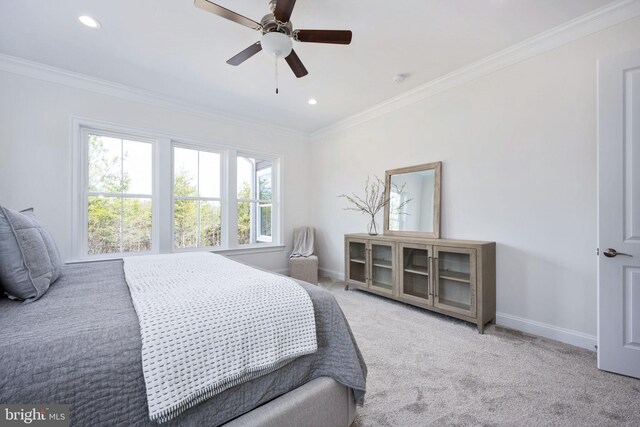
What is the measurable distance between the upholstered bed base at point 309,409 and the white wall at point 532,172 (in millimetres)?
2190

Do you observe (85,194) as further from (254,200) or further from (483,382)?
(483,382)

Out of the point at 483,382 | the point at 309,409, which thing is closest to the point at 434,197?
the point at 483,382

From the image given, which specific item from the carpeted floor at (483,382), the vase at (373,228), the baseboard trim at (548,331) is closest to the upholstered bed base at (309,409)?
the carpeted floor at (483,382)

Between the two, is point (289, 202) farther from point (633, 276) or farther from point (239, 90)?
point (633, 276)

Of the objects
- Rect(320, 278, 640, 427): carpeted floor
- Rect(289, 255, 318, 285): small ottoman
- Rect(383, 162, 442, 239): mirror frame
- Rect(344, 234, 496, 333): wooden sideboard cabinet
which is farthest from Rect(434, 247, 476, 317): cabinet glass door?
Rect(289, 255, 318, 285): small ottoman

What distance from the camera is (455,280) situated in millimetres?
2742

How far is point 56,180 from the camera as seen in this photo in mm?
2945

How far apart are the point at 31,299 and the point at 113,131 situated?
282cm

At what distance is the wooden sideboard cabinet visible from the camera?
2559 millimetres

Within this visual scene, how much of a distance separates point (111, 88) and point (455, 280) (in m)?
4.47

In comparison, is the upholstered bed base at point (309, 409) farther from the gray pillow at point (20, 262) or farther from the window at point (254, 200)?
the window at point (254, 200)

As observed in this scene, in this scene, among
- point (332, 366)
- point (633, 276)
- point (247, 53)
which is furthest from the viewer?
point (247, 53)

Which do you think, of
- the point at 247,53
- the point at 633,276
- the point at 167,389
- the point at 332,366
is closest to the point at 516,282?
the point at 633,276

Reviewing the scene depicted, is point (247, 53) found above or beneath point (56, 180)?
above
